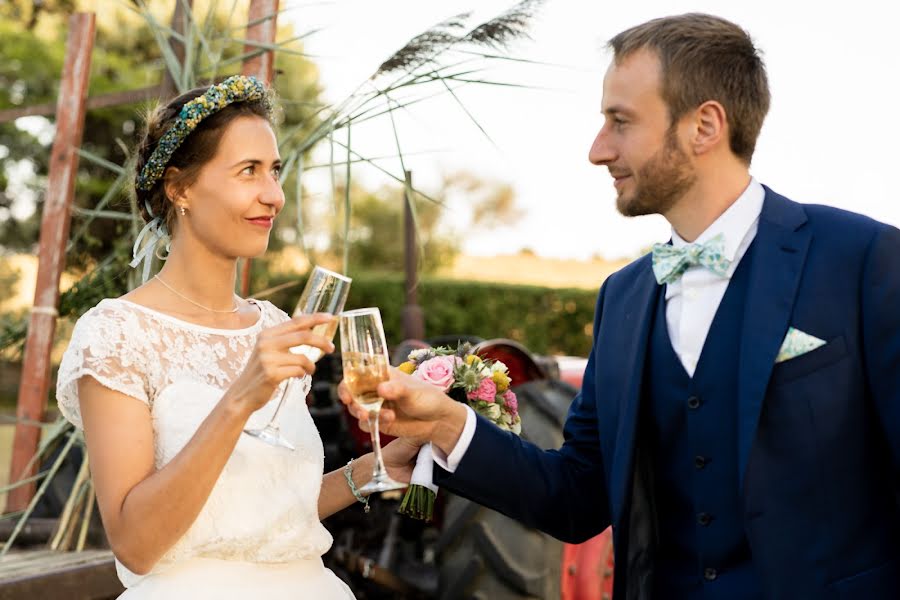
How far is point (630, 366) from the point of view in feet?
7.05

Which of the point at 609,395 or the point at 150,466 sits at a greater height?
the point at 609,395

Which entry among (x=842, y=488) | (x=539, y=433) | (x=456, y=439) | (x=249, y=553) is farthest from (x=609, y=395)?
(x=539, y=433)

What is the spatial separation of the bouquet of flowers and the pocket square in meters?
0.69

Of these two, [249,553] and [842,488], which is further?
[249,553]

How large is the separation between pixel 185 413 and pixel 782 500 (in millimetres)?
1238

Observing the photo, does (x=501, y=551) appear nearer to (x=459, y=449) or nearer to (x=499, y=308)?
(x=459, y=449)

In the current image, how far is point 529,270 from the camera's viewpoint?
861 inches

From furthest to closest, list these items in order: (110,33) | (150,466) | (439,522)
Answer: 1. (110,33)
2. (439,522)
3. (150,466)

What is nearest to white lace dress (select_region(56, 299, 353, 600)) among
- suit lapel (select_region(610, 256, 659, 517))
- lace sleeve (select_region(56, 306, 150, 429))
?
lace sleeve (select_region(56, 306, 150, 429))

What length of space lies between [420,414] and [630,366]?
1.52ft

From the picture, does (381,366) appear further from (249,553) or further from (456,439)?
(249,553)

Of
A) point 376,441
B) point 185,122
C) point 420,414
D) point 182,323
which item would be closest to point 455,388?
point 420,414

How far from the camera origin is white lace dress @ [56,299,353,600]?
2.14 meters

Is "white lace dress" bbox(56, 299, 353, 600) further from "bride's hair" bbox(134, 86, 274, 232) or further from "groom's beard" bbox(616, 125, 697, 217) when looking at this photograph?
"groom's beard" bbox(616, 125, 697, 217)
